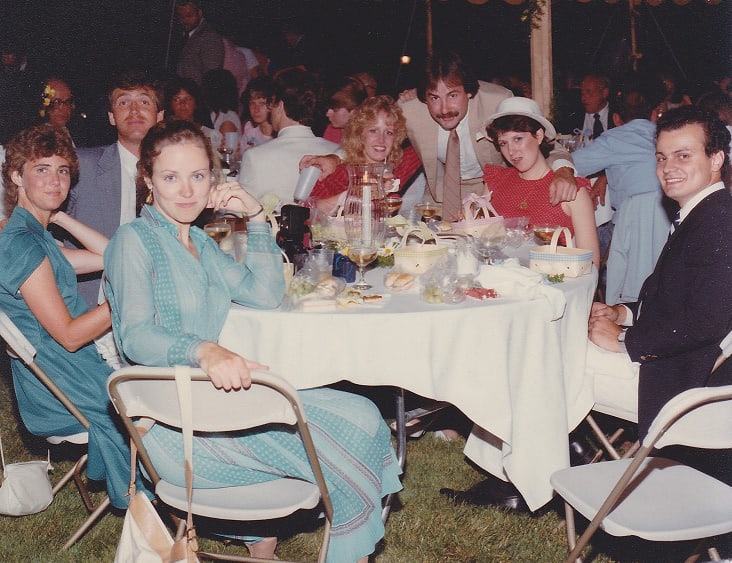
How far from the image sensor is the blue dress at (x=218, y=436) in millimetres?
1977

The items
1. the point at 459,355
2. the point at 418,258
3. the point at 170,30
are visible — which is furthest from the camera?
the point at 170,30

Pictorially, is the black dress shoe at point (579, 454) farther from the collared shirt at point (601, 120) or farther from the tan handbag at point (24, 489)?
the collared shirt at point (601, 120)

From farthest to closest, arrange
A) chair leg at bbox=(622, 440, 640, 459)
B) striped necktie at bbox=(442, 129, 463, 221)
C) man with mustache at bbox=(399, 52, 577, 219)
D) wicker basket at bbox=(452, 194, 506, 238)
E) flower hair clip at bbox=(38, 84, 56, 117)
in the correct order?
flower hair clip at bbox=(38, 84, 56, 117)
striped necktie at bbox=(442, 129, 463, 221)
man with mustache at bbox=(399, 52, 577, 219)
wicker basket at bbox=(452, 194, 506, 238)
chair leg at bbox=(622, 440, 640, 459)

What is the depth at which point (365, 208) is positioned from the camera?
2.74 meters

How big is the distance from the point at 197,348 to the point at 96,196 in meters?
2.03

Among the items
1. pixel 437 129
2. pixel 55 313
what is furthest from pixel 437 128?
pixel 55 313

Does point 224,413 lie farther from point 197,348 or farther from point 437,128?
point 437,128

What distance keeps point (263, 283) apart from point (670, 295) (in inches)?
Answer: 52.8

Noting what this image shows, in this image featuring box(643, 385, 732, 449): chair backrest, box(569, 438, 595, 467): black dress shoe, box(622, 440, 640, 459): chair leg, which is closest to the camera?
box(643, 385, 732, 449): chair backrest

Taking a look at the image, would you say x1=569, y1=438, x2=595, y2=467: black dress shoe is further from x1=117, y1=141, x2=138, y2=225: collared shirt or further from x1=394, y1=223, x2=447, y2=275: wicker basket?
x1=117, y1=141, x2=138, y2=225: collared shirt

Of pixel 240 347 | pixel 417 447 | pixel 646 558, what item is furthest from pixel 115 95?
pixel 646 558

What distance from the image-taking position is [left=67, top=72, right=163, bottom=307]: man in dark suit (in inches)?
141

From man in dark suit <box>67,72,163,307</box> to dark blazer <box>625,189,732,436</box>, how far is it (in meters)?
2.53

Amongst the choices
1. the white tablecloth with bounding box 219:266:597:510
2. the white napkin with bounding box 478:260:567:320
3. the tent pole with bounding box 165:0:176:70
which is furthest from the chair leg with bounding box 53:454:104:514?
the tent pole with bounding box 165:0:176:70
